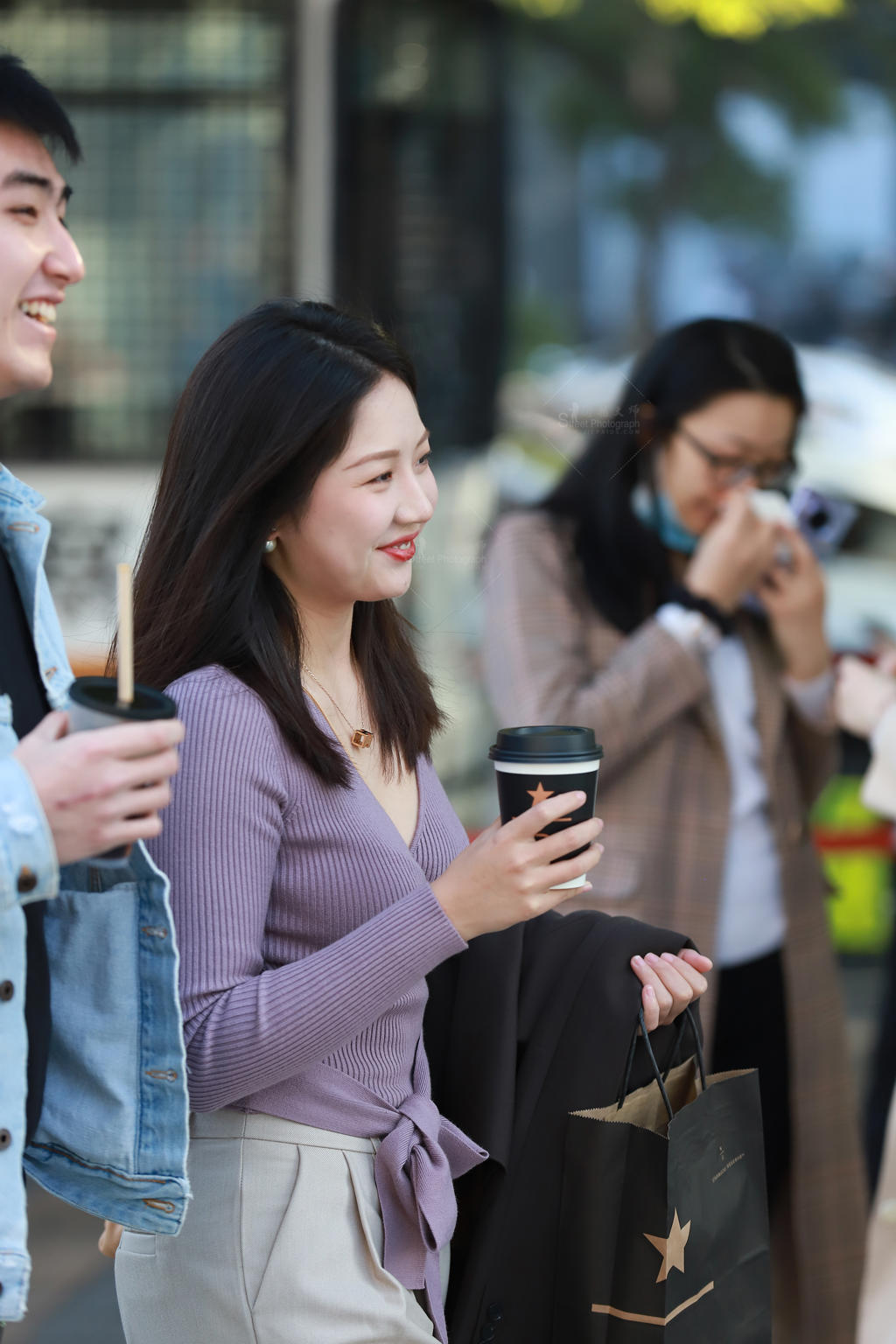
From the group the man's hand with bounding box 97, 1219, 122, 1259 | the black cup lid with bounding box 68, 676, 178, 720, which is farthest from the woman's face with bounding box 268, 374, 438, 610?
the man's hand with bounding box 97, 1219, 122, 1259

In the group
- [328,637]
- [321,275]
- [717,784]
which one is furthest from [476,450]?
[328,637]

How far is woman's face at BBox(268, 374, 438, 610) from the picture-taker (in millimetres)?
1596

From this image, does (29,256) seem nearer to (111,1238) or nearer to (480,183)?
(111,1238)

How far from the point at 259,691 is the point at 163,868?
0.22m

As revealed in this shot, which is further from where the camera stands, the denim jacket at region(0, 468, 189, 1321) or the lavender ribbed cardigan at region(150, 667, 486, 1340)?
the lavender ribbed cardigan at region(150, 667, 486, 1340)

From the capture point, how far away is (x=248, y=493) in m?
1.56

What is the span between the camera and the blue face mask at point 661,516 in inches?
109

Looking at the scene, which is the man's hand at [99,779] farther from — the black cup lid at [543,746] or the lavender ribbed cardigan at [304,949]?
the black cup lid at [543,746]

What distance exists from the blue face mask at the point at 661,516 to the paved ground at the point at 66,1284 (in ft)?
6.75

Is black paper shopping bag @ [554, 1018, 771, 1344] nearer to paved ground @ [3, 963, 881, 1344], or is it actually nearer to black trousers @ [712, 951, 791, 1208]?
black trousers @ [712, 951, 791, 1208]

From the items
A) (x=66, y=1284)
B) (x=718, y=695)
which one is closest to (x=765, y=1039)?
(x=718, y=695)

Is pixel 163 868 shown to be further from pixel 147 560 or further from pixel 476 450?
pixel 476 450

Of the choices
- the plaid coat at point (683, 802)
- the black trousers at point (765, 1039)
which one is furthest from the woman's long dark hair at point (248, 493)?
the black trousers at point (765, 1039)

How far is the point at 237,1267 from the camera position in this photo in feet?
4.80
